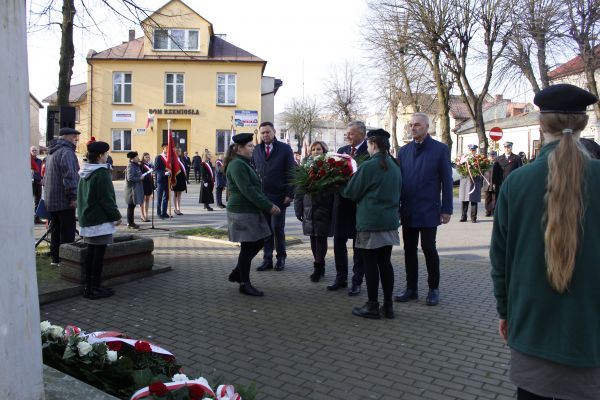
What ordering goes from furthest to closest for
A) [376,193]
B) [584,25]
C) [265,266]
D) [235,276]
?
[584,25] → [265,266] → [235,276] → [376,193]

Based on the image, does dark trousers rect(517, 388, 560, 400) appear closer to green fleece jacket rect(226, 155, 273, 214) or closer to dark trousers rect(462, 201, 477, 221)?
green fleece jacket rect(226, 155, 273, 214)

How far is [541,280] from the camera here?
2.33 m

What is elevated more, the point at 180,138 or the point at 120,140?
the point at 180,138

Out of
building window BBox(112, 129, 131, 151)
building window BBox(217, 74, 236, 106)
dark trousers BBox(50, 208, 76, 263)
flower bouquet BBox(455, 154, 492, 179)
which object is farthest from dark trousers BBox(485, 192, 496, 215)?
building window BBox(112, 129, 131, 151)

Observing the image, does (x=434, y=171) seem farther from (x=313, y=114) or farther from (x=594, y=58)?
(x=313, y=114)

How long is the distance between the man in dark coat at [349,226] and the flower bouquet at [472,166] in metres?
9.12

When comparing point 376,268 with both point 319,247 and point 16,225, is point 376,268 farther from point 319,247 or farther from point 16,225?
point 16,225

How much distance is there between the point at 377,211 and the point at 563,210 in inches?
135

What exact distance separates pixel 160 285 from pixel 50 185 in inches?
82.3

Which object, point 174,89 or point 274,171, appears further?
point 174,89

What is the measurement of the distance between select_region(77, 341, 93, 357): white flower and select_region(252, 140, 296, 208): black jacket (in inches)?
196

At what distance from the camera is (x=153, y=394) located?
2.73 m

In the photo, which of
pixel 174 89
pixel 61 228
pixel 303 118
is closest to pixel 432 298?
pixel 61 228

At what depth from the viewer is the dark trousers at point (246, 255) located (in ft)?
21.7
